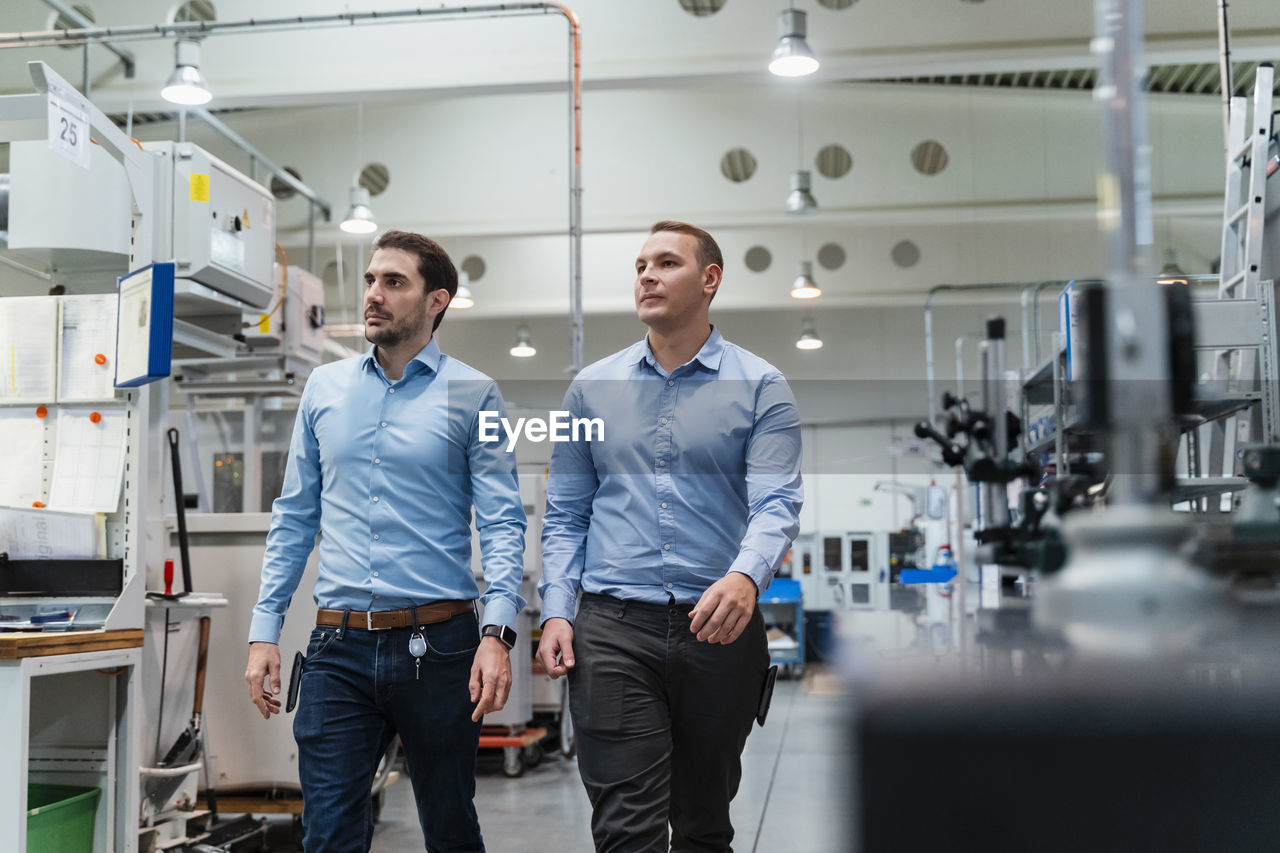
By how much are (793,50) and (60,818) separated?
5.12 metres

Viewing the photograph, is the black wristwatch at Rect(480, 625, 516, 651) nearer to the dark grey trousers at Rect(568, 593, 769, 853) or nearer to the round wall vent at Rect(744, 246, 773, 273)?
the dark grey trousers at Rect(568, 593, 769, 853)

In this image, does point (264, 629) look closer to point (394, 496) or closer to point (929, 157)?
point (394, 496)

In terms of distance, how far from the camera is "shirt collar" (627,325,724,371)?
7.45 ft

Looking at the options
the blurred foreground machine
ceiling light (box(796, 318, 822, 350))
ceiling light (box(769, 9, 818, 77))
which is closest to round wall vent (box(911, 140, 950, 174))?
ceiling light (box(796, 318, 822, 350))

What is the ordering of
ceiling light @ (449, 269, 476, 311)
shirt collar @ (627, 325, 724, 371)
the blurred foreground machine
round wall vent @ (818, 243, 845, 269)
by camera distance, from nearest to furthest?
the blurred foreground machine
shirt collar @ (627, 325, 724, 371)
ceiling light @ (449, 269, 476, 311)
round wall vent @ (818, 243, 845, 269)

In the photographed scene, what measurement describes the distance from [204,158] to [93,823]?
6.50 ft

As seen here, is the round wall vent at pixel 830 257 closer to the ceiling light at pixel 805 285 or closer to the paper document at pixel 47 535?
the ceiling light at pixel 805 285

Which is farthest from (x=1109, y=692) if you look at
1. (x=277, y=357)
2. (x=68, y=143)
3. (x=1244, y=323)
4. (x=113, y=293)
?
(x=277, y=357)

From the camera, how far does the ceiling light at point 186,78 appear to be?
6.47 metres

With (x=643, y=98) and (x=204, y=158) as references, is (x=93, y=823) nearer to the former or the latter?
(x=204, y=158)

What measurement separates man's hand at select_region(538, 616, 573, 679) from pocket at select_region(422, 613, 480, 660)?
0.62 ft

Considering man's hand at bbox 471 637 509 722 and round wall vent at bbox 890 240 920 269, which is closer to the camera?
man's hand at bbox 471 637 509 722

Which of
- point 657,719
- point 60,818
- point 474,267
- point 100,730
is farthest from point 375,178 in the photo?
point 657,719

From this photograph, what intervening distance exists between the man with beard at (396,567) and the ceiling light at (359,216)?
254 inches
